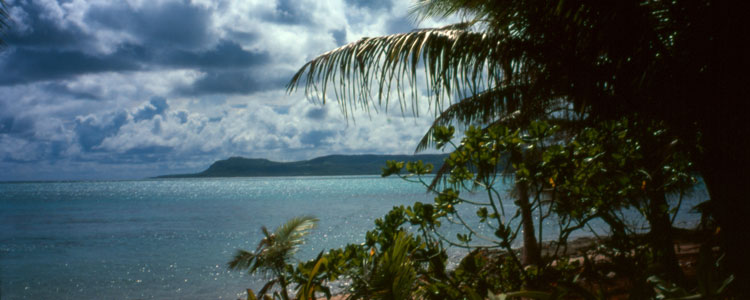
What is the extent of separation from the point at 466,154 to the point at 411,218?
42cm

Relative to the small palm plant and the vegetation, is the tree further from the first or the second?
the small palm plant

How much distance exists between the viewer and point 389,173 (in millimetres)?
2391

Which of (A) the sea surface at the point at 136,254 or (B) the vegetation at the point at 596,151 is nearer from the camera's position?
(B) the vegetation at the point at 596,151

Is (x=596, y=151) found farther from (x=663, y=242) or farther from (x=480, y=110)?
(x=480, y=110)

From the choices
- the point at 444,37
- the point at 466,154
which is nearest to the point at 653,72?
the point at 466,154

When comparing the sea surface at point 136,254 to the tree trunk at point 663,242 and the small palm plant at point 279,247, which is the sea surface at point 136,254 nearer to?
the small palm plant at point 279,247

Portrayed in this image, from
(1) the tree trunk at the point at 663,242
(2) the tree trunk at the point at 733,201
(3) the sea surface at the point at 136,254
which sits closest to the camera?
(1) the tree trunk at the point at 663,242

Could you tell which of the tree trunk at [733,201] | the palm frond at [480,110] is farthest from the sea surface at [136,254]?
the tree trunk at [733,201]

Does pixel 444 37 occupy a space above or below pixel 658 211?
above

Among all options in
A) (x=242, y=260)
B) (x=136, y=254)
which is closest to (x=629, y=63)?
(x=242, y=260)

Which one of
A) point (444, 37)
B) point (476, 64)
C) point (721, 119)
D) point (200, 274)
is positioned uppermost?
point (444, 37)

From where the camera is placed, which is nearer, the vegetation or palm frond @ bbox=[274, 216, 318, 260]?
the vegetation

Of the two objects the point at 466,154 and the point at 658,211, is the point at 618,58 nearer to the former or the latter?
the point at 658,211

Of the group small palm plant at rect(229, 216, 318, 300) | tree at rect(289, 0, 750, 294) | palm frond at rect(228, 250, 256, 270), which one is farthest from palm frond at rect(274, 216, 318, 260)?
tree at rect(289, 0, 750, 294)
